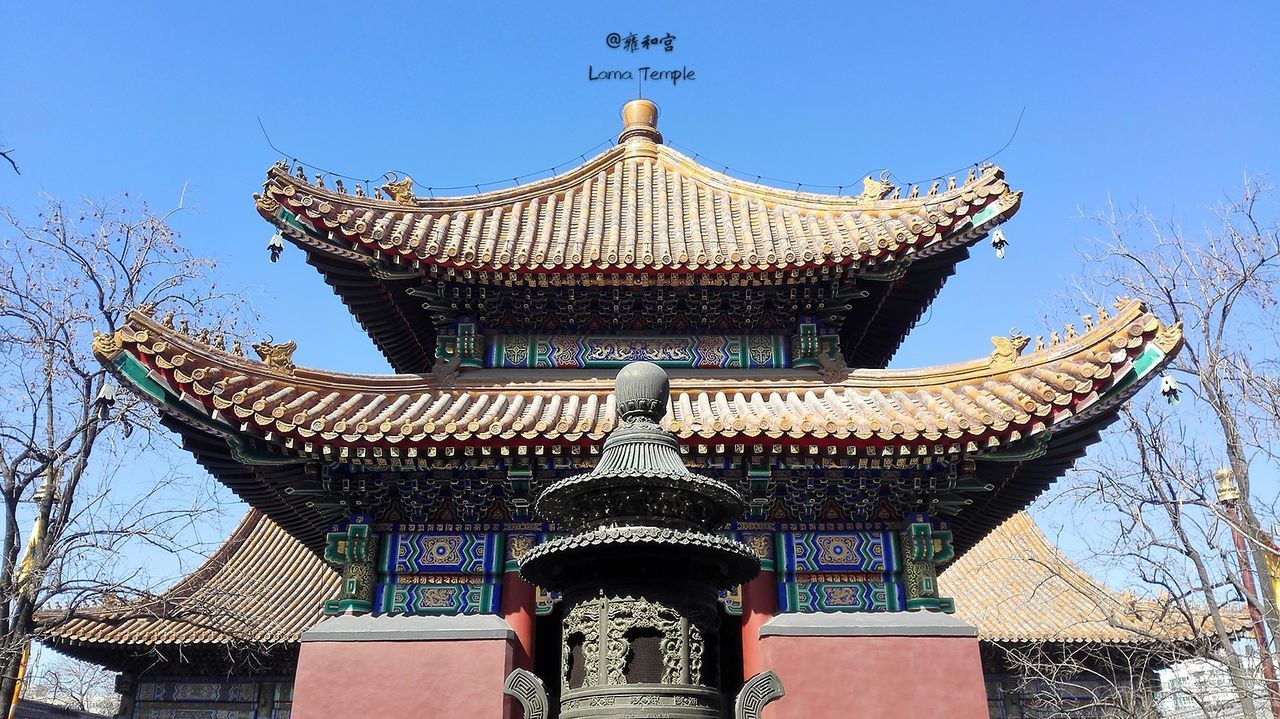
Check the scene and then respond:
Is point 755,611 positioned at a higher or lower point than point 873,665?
higher

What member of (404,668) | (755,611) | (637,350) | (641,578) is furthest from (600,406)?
(641,578)

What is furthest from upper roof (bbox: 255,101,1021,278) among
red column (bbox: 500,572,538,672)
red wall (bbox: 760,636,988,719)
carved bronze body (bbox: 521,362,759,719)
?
carved bronze body (bbox: 521,362,759,719)

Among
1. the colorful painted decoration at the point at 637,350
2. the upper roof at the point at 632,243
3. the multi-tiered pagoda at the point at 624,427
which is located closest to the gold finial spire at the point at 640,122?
the upper roof at the point at 632,243

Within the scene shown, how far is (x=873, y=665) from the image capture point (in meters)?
7.76

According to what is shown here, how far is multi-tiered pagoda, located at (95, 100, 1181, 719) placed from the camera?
25.1ft

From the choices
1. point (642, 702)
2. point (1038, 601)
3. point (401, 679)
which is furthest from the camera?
point (1038, 601)

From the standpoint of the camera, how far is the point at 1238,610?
15.6 meters

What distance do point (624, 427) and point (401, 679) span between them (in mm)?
3617

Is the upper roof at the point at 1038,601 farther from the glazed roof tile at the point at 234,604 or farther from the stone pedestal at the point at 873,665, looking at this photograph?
the glazed roof tile at the point at 234,604

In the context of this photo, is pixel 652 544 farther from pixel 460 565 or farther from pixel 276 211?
pixel 276 211

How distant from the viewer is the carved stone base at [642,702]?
466 centimetres

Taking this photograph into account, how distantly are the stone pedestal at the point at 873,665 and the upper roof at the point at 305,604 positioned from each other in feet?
21.4

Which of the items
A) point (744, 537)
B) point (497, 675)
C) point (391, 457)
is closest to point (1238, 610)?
point (744, 537)

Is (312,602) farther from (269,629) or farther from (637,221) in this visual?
(637,221)
